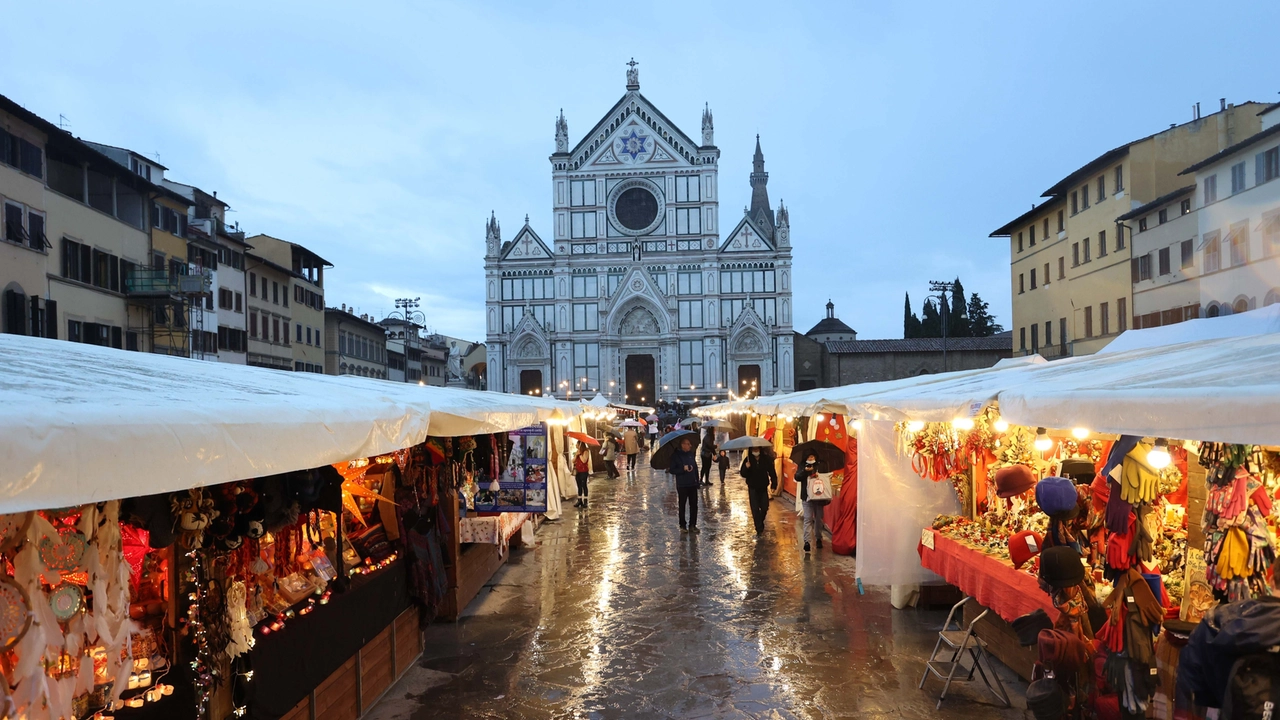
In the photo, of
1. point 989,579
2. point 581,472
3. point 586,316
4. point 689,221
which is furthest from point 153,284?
point 689,221

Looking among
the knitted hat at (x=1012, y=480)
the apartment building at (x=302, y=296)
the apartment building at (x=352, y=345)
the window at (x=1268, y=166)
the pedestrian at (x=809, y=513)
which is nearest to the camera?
the knitted hat at (x=1012, y=480)

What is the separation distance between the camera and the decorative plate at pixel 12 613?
2.75 m

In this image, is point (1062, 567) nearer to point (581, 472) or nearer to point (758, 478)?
point (758, 478)

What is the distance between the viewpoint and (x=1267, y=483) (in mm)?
4617

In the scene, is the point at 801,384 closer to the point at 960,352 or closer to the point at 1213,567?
the point at 960,352

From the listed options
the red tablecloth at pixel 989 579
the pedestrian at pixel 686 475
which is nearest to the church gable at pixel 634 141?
the pedestrian at pixel 686 475

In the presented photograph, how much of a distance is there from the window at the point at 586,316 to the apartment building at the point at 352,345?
40.2ft

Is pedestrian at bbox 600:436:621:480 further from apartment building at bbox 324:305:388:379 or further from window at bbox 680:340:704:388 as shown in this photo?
window at bbox 680:340:704:388

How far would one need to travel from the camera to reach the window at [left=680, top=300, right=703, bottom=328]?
5206 cm

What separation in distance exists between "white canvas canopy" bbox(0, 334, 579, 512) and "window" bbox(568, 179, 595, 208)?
4905 cm

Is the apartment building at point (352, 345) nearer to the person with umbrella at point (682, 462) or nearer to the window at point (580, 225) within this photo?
the window at point (580, 225)

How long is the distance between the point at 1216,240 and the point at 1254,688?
24507 mm

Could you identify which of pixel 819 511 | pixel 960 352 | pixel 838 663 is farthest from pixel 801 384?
pixel 838 663

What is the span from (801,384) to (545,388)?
50.7ft
